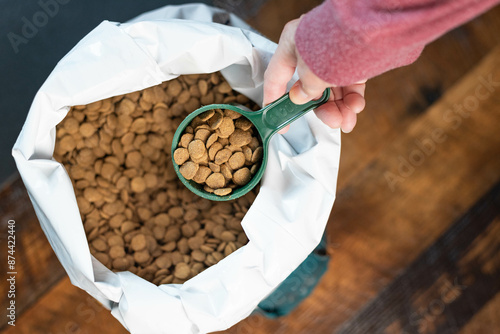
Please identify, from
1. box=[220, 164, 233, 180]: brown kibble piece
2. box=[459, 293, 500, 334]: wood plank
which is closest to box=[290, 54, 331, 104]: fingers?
box=[220, 164, 233, 180]: brown kibble piece

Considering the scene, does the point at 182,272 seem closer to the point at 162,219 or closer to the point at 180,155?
the point at 162,219

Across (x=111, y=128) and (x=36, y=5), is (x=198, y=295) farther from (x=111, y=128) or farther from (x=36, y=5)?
(x=36, y=5)

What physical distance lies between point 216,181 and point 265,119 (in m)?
0.13

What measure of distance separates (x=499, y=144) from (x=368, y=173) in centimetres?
29

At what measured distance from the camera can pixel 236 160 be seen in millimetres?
718

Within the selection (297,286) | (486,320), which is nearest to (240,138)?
(297,286)

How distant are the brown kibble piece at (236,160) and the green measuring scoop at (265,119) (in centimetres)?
3

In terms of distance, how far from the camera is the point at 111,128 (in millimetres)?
798

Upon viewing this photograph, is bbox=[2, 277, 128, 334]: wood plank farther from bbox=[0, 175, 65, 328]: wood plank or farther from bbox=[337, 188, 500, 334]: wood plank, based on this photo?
bbox=[337, 188, 500, 334]: wood plank

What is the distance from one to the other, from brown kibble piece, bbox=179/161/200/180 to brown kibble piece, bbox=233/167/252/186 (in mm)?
65

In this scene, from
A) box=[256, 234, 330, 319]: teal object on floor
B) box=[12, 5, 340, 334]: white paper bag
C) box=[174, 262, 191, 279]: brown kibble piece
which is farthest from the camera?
box=[256, 234, 330, 319]: teal object on floor

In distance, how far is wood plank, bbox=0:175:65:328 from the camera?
0.86 m

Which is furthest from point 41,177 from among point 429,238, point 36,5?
point 429,238

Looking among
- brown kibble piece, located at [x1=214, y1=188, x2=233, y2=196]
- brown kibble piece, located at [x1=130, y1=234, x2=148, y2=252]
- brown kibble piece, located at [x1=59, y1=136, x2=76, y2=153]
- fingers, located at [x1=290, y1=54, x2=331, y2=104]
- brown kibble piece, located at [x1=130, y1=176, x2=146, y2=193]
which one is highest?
fingers, located at [x1=290, y1=54, x2=331, y2=104]
